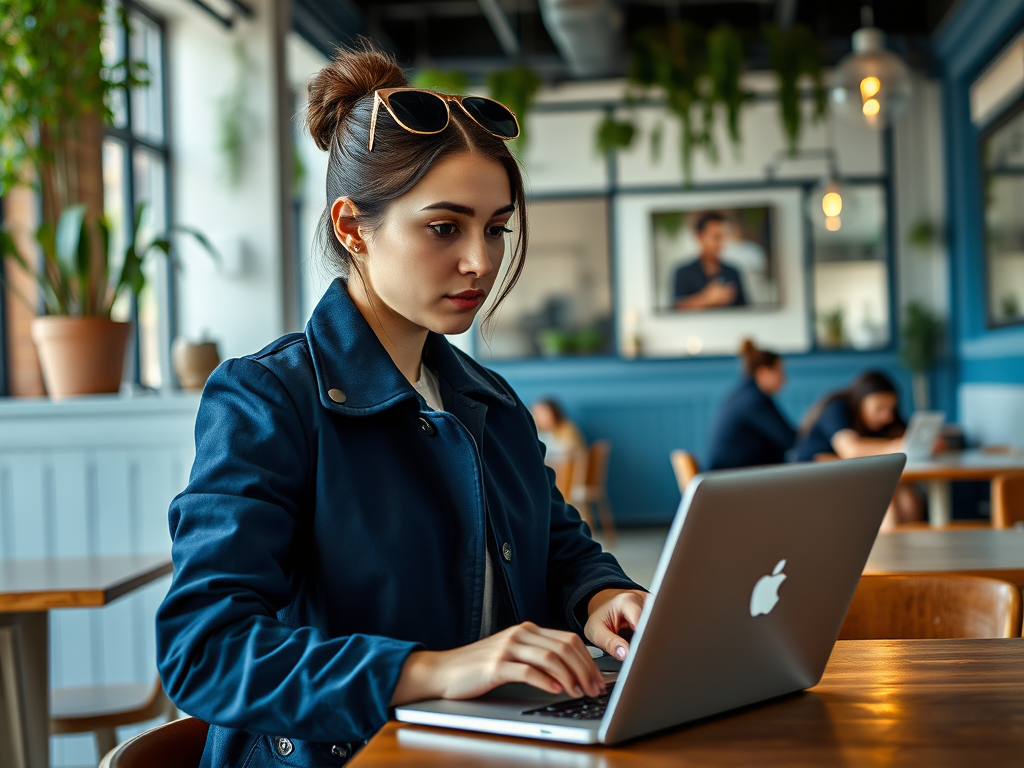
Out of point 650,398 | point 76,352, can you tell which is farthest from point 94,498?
point 650,398

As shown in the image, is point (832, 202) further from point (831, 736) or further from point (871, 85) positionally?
point (831, 736)

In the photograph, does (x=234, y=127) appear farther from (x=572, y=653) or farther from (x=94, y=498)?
(x=572, y=653)

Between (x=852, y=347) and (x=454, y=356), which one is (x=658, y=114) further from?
(x=454, y=356)

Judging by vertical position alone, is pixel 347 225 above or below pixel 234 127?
below

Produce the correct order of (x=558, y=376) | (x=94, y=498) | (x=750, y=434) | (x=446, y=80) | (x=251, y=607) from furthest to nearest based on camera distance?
1. (x=558, y=376)
2. (x=446, y=80)
3. (x=750, y=434)
4. (x=94, y=498)
5. (x=251, y=607)

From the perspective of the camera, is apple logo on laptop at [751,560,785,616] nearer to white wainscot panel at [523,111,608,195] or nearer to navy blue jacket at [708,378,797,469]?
navy blue jacket at [708,378,797,469]

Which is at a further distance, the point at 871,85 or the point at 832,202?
the point at 832,202

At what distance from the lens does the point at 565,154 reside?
907 centimetres

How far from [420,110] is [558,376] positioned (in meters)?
7.72

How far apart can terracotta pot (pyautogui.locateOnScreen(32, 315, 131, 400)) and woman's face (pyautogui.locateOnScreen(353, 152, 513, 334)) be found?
2546 mm

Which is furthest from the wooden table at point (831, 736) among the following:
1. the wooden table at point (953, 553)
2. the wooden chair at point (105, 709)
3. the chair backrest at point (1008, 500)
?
the chair backrest at point (1008, 500)

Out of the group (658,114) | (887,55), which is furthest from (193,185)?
(658,114)

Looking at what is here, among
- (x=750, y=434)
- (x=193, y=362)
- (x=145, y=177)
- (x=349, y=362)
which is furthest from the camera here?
(x=750, y=434)

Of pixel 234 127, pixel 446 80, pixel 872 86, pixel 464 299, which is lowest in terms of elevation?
pixel 464 299
